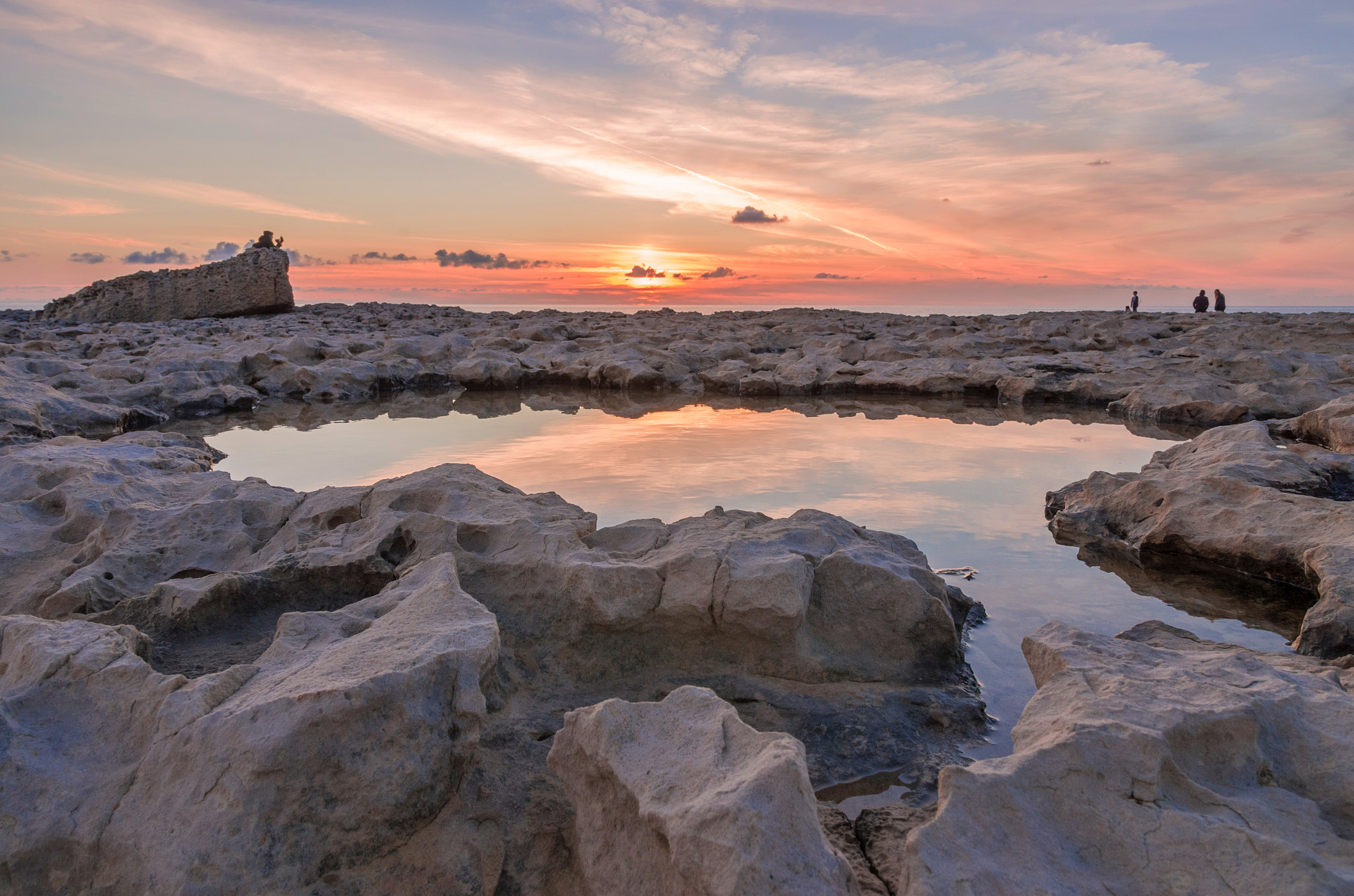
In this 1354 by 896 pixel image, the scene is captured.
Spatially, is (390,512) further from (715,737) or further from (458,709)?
(715,737)

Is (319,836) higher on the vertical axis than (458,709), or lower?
lower

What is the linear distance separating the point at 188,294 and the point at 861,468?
66.3 feet

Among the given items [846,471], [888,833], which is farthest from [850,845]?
[846,471]

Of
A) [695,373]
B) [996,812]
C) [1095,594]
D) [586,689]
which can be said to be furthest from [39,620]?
[695,373]

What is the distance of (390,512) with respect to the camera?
3.34m

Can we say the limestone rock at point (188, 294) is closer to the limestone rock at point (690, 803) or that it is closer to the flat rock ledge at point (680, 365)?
the flat rock ledge at point (680, 365)

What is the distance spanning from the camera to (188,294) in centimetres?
2042

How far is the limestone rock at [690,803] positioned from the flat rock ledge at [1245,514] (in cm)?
251

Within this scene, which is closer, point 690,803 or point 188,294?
point 690,803

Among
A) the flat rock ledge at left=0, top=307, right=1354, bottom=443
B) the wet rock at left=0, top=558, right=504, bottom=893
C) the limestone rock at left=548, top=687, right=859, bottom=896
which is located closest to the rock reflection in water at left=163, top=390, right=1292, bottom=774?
the flat rock ledge at left=0, top=307, right=1354, bottom=443

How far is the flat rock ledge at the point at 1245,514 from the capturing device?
10.5 feet

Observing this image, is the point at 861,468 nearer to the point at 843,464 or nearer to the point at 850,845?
the point at 843,464

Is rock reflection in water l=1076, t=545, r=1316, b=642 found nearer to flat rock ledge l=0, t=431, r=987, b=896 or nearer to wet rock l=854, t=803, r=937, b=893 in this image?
flat rock ledge l=0, t=431, r=987, b=896

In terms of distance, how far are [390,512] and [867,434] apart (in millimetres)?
6085
